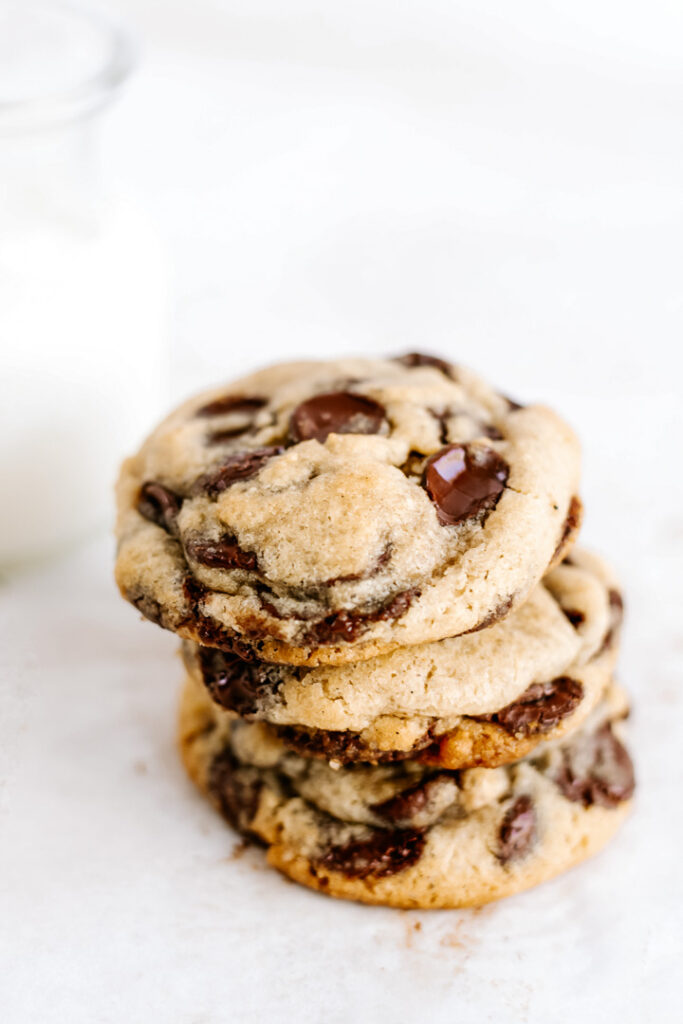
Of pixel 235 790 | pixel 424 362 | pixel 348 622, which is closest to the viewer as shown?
pixel 348 622

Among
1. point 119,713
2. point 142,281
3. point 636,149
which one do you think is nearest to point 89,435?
point 142,281

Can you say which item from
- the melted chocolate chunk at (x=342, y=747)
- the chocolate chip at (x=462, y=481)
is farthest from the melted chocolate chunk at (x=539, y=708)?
the chocolate chip at (x=462, y=481)

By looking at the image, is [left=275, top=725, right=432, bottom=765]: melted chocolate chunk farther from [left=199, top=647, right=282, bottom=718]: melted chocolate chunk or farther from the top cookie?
the top cookie

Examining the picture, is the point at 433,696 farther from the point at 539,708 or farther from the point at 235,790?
the point at 235,790

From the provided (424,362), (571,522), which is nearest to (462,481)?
(571,522)

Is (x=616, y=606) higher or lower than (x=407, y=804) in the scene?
higher

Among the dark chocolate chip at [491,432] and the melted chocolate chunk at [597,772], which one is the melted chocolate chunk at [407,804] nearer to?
the melted chocolate chunk at [597,772]
